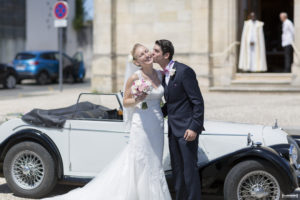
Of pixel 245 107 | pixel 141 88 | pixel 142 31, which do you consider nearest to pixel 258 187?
pixel 141 88

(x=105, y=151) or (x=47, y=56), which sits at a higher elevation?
(x=47, y=56)

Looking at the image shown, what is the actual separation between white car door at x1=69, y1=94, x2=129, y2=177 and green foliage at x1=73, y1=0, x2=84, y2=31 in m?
28.4

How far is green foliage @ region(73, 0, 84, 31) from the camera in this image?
3366 cm

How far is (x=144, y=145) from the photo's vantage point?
16.3 ft

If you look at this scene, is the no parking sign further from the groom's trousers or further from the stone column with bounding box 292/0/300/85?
the groom's trousers

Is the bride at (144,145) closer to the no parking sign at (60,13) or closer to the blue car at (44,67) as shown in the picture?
the no parking sign at (60,13)

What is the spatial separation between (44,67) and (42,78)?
1.83ft

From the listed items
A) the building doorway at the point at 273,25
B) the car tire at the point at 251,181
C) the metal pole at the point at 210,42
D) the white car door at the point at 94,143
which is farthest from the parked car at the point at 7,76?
the car tire at the point at 251,181

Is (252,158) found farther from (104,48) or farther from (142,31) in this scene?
(104,48)

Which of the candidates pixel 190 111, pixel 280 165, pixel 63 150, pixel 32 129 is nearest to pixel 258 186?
pixel 280 165

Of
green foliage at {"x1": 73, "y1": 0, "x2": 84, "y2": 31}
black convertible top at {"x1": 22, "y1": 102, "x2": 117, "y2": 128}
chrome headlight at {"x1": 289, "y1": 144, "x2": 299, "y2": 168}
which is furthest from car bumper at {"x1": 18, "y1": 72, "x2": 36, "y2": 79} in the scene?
chrome headlight at {"x1": 289, "y1": 144, "x2": 299, "y2": 168}

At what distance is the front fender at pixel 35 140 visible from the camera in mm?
5852

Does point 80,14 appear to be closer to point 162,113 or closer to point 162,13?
point 162,13

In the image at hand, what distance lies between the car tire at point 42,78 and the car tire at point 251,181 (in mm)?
21003
